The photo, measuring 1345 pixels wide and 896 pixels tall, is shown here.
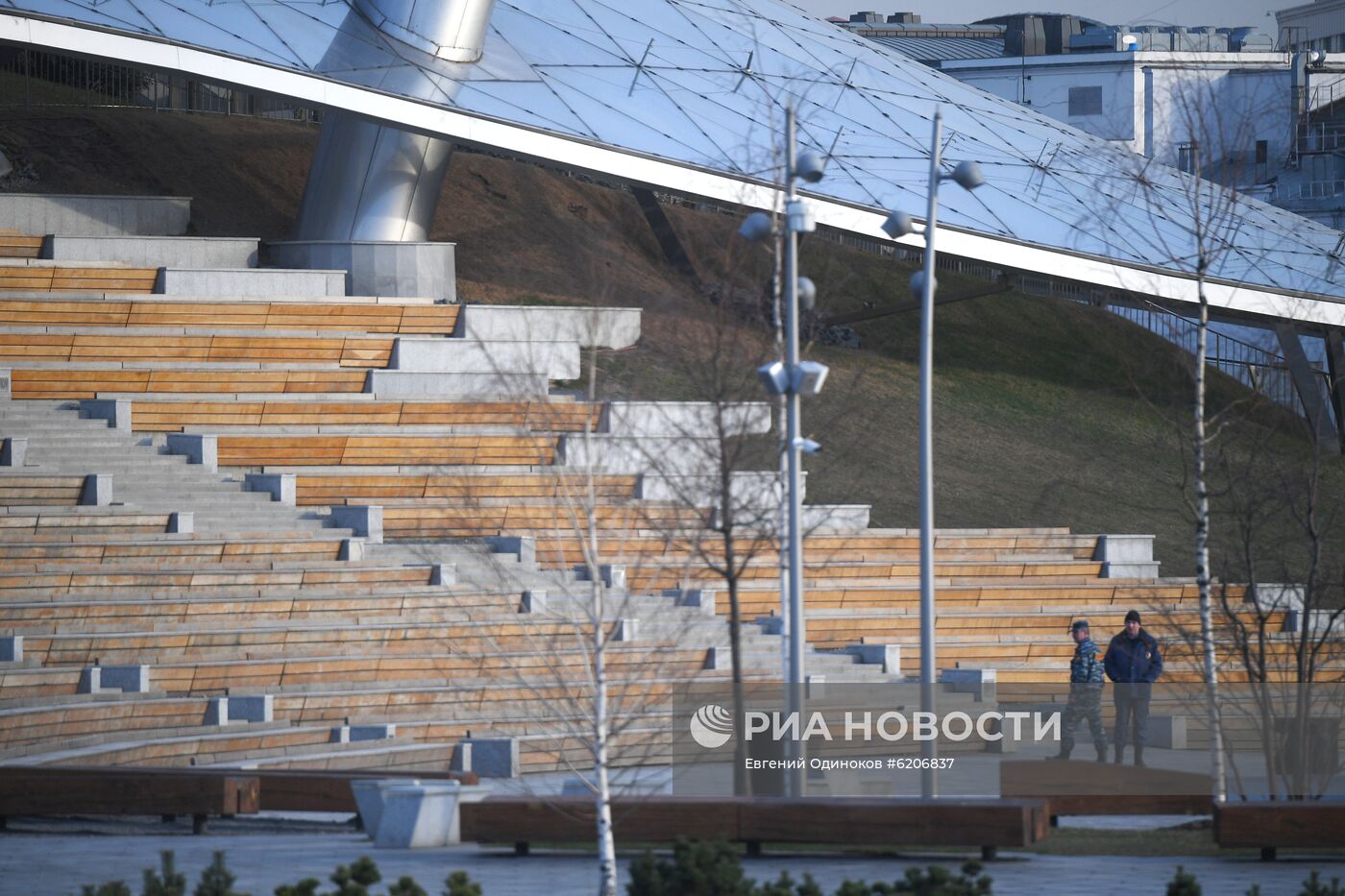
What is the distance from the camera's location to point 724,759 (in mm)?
14320

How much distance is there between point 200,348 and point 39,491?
3.86 metres

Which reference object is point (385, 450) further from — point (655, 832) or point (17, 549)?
point (655, 832)

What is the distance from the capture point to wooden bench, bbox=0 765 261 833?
10875mm

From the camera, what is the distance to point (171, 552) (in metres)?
15.5

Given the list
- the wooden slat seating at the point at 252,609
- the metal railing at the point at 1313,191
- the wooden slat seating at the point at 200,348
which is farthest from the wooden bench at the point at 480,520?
the metal railing at the point at 1313,191

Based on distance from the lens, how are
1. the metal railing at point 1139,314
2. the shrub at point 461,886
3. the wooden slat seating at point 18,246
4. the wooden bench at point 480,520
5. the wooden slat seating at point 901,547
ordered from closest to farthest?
1. the shrub at point 461,886
2. the wooden bench at point 480,520
3. the wooden slat seating at point 901,547
4. the wooden slat seating at point 18,246
5. the metal railing at point 1139,314

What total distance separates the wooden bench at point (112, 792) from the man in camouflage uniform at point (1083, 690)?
22.2 feet

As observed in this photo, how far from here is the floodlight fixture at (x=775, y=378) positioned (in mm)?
11625

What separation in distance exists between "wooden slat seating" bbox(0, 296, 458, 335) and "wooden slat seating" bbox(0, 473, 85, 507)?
12.4ft

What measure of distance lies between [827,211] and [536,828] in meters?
14.5

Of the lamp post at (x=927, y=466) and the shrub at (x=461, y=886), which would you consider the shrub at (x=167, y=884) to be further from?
Result: the lamp post at (x=927, y=466)

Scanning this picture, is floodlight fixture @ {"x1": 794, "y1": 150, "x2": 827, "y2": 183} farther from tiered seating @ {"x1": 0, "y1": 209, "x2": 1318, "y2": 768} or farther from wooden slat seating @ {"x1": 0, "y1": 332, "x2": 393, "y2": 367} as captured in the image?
wooden slat seating @ {"x1": 0, "y1": 332, "x2": 393, "y2": 367}

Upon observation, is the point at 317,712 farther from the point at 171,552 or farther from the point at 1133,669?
the point at 1133,669

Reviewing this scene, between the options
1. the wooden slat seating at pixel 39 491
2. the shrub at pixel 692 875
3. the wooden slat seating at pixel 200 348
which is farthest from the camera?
the wooden slat seating at pixel 200 348
